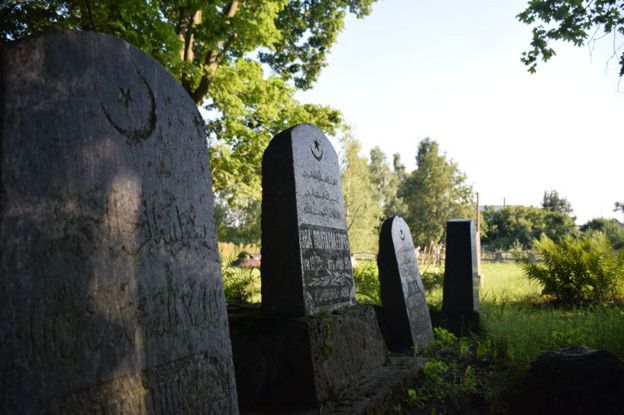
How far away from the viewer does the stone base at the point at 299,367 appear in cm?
312

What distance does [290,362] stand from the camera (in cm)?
320

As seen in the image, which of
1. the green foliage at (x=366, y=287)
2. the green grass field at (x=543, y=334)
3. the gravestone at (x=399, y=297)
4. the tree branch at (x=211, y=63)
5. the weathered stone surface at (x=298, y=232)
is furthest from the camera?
the tree branch at (x=211, y=63)

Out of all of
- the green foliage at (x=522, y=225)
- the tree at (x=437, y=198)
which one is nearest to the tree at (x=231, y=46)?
the tree at (x=437, y=198)

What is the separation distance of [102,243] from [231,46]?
31.7 ft

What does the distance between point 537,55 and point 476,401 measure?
22.6 ft

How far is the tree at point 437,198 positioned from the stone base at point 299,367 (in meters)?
36.0

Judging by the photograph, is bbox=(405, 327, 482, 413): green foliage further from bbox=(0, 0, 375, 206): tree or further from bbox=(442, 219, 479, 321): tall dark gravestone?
bbox=(0, 0, 375, 206): tree

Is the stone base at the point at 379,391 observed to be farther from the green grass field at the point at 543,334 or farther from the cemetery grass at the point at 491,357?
the green grass field at the point at 543,334

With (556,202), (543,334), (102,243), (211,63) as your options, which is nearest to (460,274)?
(543,334)

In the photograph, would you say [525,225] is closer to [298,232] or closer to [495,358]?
[495,358]

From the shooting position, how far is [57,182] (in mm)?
1634

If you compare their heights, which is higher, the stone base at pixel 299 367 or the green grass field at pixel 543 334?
the stone base at pixel 299 367

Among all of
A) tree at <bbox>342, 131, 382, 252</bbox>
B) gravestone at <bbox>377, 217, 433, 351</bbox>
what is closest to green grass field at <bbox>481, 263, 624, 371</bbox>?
gravestone at <bbox>377, 217, 433, 351</bbox>

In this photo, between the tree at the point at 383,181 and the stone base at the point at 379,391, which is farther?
the tree at the point at 383,181
